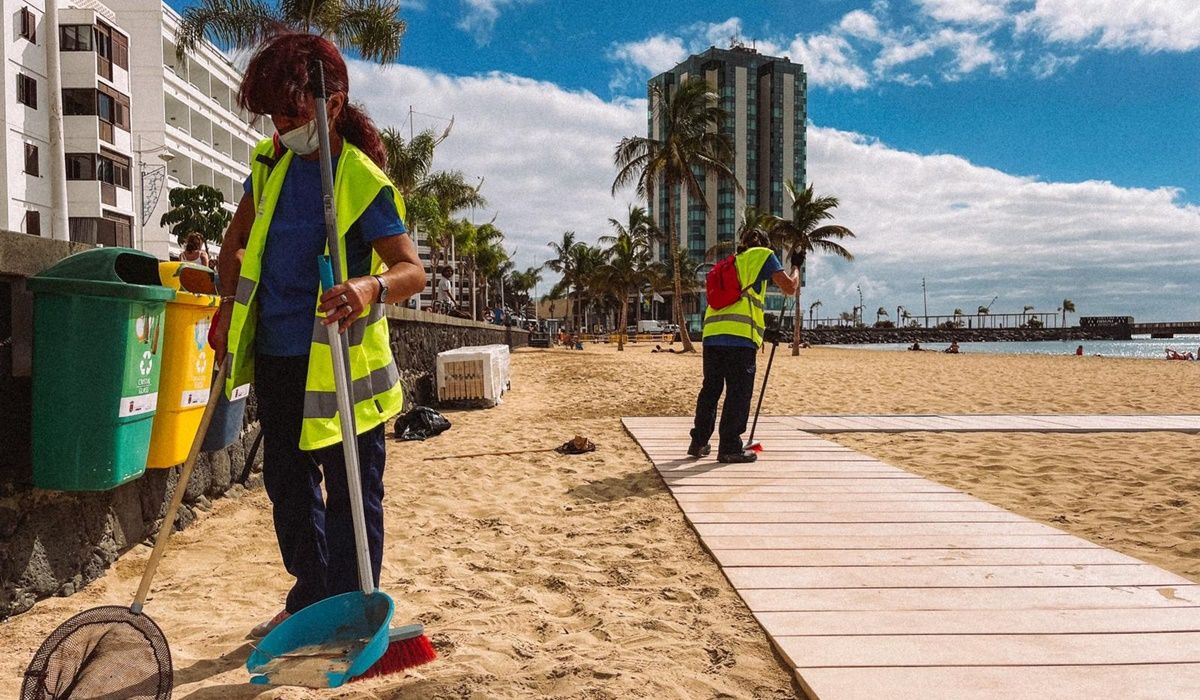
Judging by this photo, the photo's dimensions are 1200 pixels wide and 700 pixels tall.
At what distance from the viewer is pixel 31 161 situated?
30406 mm

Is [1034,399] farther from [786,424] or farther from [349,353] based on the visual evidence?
[349,353]

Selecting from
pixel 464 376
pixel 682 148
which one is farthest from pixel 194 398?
pixel 682 148

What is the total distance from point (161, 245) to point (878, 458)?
4345cm

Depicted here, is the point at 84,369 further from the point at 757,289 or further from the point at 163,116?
the point at 163,116

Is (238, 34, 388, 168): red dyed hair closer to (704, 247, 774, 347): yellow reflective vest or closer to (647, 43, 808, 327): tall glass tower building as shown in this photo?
(704, 247, 774, 347): yellow reflective vest

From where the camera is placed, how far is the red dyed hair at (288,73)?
187cm

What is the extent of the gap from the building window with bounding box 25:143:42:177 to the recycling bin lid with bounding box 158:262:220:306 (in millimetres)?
36070

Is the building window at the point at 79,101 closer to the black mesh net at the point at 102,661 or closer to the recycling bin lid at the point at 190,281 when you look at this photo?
the recycling bin lid at the point at 190,281

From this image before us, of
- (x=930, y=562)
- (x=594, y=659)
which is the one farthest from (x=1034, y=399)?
(x=594, y=659)

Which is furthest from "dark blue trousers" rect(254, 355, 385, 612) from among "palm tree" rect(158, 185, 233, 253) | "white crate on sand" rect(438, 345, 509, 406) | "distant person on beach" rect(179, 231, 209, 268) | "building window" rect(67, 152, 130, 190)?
"building window" rect(67, 152, 130, 190)

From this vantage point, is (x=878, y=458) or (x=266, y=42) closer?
(x=266, y=42)

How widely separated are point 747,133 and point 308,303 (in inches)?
4119

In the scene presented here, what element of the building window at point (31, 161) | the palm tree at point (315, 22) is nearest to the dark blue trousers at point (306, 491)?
the palm tree at point (315, 22)

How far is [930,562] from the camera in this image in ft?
10.3
